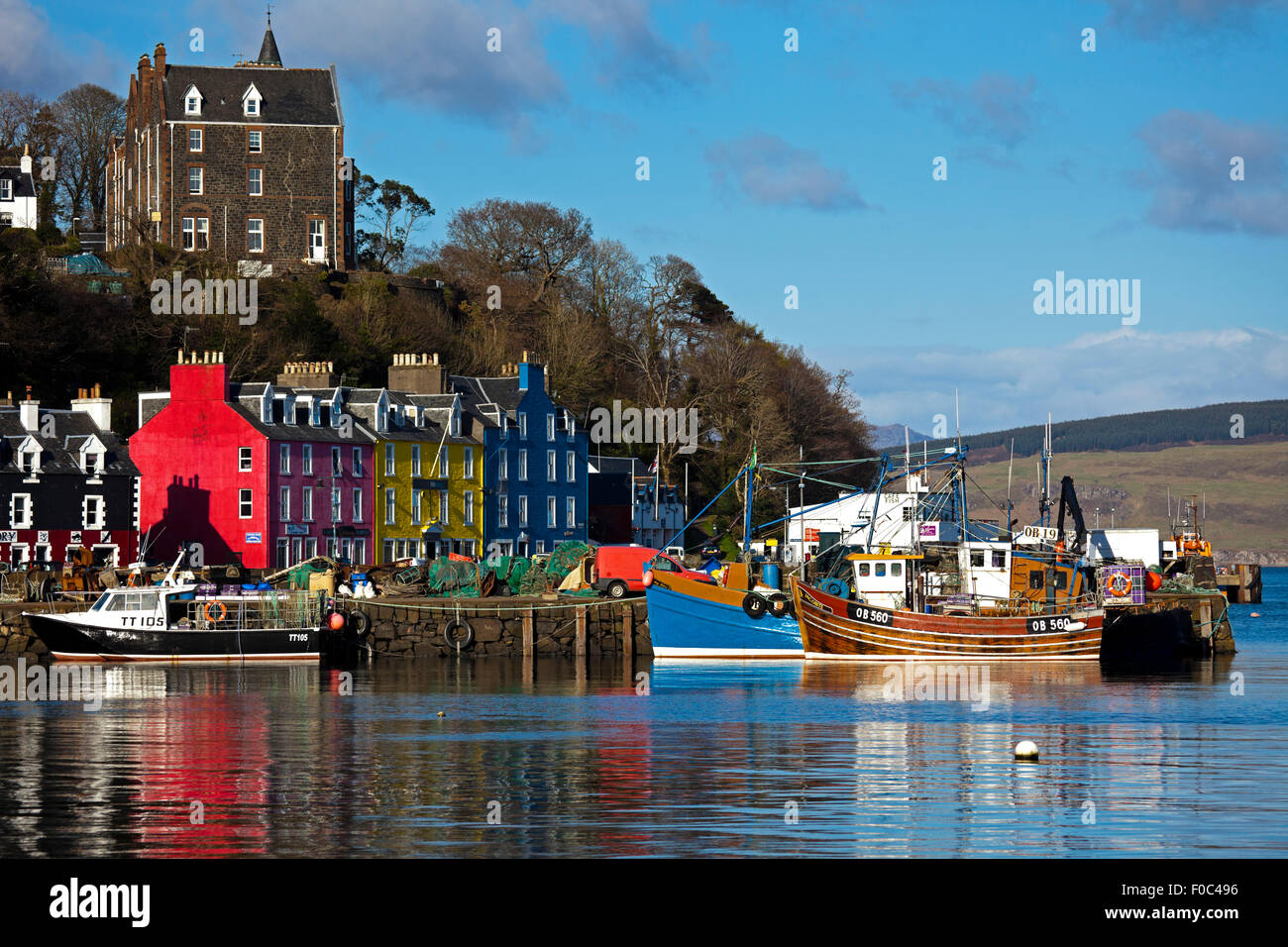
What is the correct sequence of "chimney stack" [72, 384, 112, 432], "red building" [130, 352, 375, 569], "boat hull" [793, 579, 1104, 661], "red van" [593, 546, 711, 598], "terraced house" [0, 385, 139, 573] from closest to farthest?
"boat hull" [793, 579, 1104, 661] → "red van" [593, 546, 711, 598] → "terraced house" [0, 385, 139, 573] → "chimney stack" [72, 384, 112, 432] → "red building" [130, 352, 375, 569]

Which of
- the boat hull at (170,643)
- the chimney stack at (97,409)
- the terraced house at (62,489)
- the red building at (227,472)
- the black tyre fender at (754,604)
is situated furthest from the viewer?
the red building at (227,472)

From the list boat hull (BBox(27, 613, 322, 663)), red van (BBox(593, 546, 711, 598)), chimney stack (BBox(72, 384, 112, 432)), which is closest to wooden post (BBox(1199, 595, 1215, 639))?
red van (BBox(593, 546, 711, 598))

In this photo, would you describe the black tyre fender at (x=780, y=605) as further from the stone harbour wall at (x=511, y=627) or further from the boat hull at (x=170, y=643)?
the boat hull at (x=170, y=643)

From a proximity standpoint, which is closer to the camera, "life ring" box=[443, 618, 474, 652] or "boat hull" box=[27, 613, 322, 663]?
"boat hull" box=[27, 613, 322, 663]

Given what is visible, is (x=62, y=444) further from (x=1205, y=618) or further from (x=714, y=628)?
(x=1205, y=618)

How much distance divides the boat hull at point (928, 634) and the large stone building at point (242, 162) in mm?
56787

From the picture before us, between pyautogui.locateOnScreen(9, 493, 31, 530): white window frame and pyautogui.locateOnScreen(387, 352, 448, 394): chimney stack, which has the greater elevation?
pyautogui.locateOnScreen(387, 352, 448, 394): chimney stack

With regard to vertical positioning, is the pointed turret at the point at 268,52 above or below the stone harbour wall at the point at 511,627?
above

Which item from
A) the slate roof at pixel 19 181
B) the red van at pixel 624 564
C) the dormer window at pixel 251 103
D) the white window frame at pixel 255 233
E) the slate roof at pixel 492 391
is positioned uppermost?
the dormer window at pixel 251 103

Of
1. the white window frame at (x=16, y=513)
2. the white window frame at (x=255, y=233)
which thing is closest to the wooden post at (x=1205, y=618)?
the white window frame at (x=16, y=513)

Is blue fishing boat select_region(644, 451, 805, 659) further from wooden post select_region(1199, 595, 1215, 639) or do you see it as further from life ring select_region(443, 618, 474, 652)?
wooden post select_region(1199, 595, 1215, 639)

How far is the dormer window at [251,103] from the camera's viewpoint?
345 feet

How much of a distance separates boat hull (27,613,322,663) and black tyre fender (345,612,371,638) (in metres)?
3.57

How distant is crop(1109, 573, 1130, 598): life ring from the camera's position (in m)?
67.1
